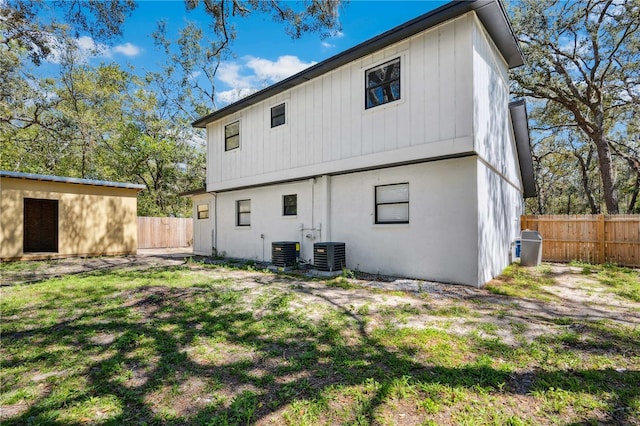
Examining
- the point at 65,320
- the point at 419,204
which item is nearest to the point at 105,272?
the point at 65,320

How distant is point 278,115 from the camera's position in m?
10.1

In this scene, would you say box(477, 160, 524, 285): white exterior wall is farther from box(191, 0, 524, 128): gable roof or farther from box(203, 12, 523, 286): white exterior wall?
box(191, 0, 524, 128): gable roof

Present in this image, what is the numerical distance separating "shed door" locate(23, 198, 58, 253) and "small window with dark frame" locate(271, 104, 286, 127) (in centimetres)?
1159

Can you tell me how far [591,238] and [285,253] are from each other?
9.79 meters

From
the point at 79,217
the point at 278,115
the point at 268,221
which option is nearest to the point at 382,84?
the point at 278,115

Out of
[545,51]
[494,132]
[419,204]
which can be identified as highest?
[545,51]

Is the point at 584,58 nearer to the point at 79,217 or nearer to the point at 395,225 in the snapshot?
the point at 395,225

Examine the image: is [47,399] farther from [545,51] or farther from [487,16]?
[545,51]

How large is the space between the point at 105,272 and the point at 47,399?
23.3 ft

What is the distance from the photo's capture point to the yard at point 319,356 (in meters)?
2.29

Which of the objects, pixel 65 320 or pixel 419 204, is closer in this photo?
pixel 65 320

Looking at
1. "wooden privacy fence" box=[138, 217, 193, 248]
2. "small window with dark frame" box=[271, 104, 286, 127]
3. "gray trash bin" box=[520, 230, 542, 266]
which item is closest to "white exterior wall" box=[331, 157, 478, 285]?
"small window with dark frame" box=[271, 104, 286, 127]

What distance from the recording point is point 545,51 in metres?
13.3

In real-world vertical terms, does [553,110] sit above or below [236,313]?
above
